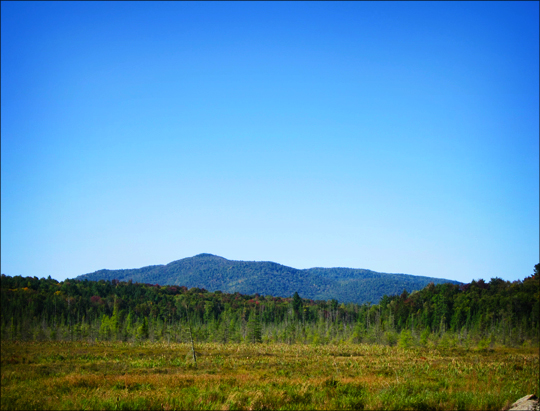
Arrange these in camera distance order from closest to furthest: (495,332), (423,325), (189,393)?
1. (189,393)
2. (495,332)
3. (423,325)

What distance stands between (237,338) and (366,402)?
7939cm

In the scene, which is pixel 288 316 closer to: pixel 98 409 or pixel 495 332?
pixel 495 332

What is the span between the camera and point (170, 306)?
12975 centimetres

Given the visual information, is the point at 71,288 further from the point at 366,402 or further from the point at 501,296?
the point at 366,402

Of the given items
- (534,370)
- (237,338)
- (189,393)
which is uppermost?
(189,393)

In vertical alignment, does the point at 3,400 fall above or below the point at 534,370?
above

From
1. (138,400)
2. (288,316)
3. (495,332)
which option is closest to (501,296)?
(495,332)

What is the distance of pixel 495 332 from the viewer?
83.4m

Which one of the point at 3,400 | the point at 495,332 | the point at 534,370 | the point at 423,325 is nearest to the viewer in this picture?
the point at 3,400

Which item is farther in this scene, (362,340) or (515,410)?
(362,340)

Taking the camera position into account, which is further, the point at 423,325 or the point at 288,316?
the point at 288,316

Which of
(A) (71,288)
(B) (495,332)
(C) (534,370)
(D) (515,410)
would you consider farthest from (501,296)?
(A) (71,288)

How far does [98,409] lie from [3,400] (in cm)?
455

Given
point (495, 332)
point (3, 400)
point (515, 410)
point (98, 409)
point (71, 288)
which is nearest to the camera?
point (515, 410)
